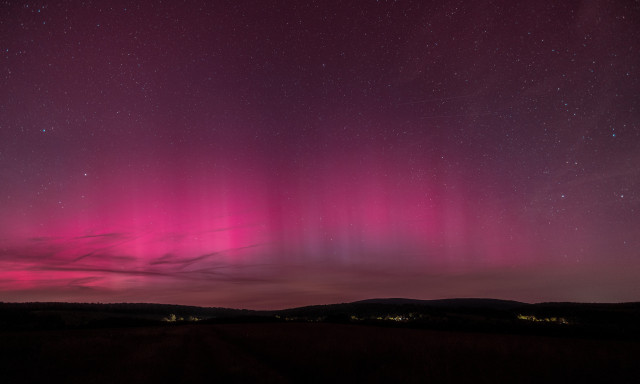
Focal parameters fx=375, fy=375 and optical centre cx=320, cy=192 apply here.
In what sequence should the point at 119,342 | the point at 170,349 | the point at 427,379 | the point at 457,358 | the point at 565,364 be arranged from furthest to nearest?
the point at 119,342, the point at 170,349, the point at 457,358, the point at 565,364, the point at 427,379

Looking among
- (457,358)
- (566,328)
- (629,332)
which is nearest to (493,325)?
(566,328)

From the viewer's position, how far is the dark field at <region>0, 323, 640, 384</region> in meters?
13.3

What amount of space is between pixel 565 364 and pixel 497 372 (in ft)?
10.2

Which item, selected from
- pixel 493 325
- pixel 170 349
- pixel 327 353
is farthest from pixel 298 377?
pixel 493 325

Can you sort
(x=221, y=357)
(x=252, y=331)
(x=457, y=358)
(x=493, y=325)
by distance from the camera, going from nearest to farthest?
1. (x=457, y=358)
2. (x=221, y=357)
3. (x=493, y=325)
4. (x=252, y=331)

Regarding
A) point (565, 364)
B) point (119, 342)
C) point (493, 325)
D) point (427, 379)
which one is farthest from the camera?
point (493, 325)

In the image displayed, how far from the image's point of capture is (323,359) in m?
16.2

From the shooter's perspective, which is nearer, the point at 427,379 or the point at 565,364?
the point at 427,379

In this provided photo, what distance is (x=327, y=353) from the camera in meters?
17.5

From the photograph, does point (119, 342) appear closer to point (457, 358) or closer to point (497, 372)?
point (457, 358)

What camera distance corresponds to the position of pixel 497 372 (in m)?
13.5

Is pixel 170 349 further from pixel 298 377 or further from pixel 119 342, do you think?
pixel 298 377

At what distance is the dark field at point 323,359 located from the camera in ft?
43.8

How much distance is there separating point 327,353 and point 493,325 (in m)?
14.0
